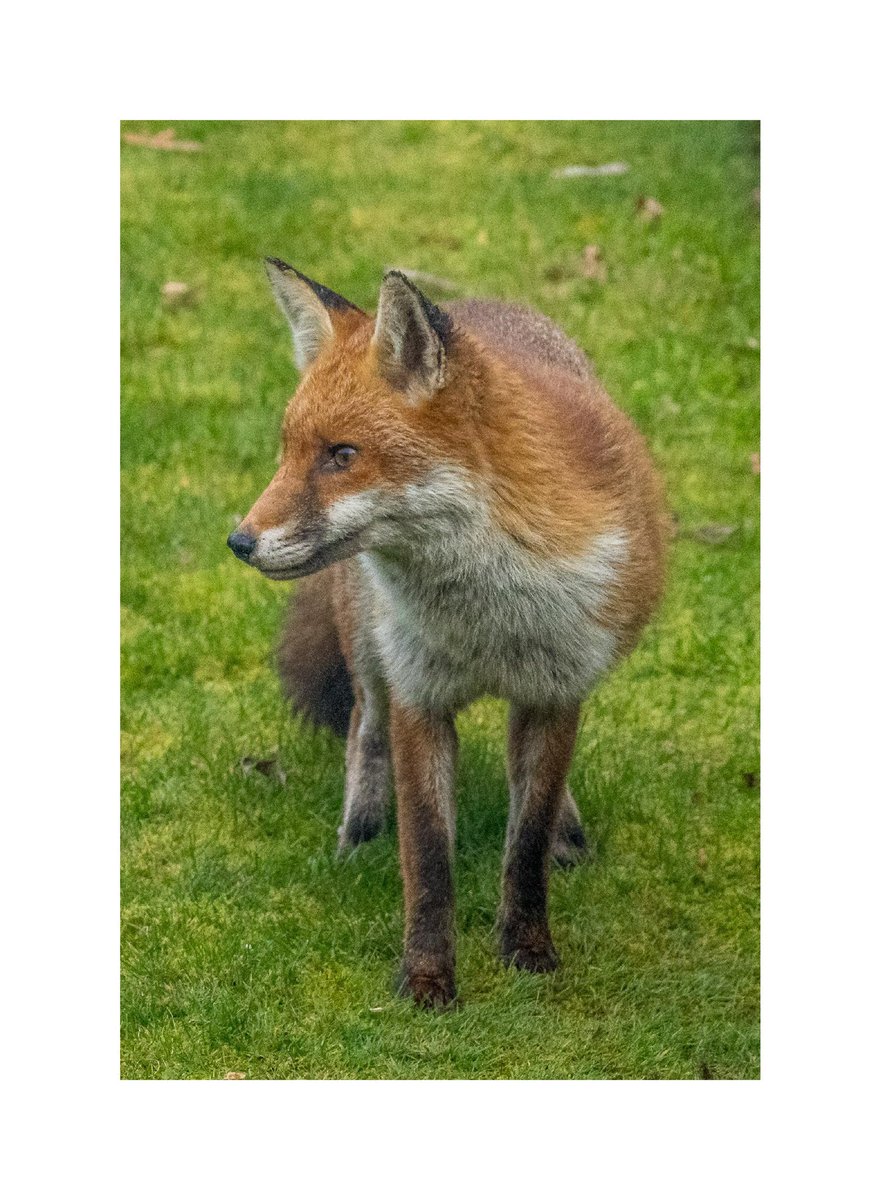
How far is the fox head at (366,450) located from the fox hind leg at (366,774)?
1686 millimetres

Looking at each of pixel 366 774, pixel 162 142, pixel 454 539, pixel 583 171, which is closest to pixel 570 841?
pixel 366 774

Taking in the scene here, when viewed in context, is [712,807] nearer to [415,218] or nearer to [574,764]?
[574,764]

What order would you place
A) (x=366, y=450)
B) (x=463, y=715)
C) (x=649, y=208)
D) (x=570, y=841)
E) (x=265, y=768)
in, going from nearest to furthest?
(x=366, y=450), (x=570, y=841), (x=265, y=768), (x=463, y=715), (x=649, y=208)

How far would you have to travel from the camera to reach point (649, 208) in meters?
8.73

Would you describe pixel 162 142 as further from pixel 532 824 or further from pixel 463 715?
pixel 532 824

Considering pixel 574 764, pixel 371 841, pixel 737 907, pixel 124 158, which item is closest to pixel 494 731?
pixel 574 764

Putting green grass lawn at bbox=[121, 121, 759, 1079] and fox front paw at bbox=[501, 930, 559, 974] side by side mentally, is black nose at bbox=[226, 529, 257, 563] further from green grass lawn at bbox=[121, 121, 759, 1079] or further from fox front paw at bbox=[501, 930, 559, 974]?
fox front paw at bbox=[501, 930, 559, 974]

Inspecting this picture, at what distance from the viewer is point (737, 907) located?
5.54 metres

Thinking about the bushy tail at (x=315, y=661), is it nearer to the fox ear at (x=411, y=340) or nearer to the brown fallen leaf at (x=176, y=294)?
the fox ear at (x=411, y=340)

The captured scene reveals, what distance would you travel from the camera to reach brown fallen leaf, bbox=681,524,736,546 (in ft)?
25.4

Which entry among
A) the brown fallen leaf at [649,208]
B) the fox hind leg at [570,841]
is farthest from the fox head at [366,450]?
the brown fallen leaf at [649,208]

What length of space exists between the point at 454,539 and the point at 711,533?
3696 millimetres

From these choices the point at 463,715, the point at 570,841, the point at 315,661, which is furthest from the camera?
the point at 463,715
